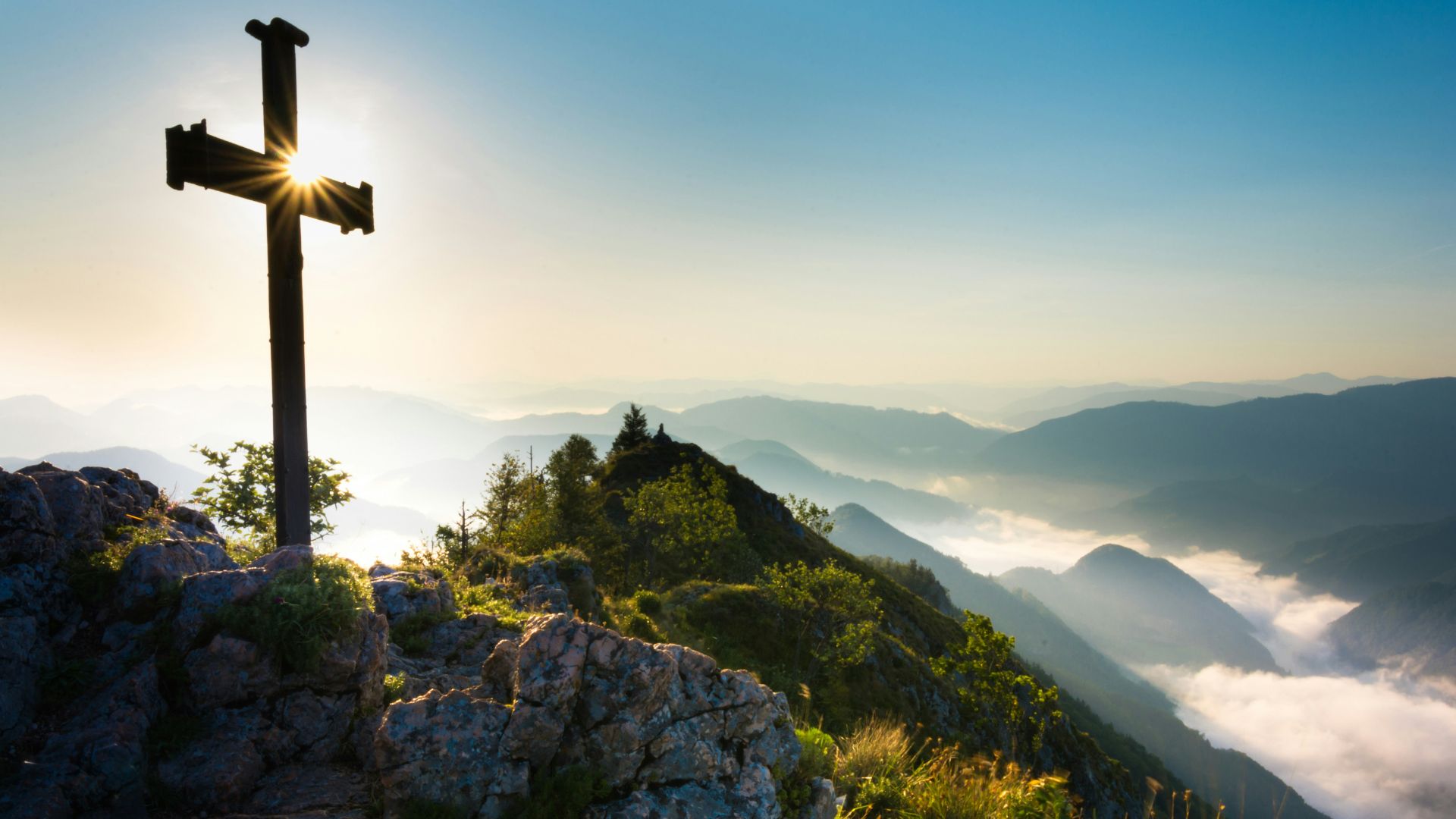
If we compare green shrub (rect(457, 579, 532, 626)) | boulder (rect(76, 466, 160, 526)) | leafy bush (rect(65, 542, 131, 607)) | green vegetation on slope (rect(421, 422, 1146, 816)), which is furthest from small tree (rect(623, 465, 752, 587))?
leafy bush (rect(65, 542, 131, 607))

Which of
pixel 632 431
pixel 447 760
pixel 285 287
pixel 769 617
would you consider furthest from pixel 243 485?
pixel 632 431

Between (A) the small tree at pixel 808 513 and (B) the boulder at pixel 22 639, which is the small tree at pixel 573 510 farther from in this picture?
(B) the boulder at pixel 22 639

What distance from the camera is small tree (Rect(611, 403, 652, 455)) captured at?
89312 mm

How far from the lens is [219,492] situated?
18922mm

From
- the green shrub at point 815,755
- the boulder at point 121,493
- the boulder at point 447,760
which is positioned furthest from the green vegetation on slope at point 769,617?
the boulder at point 447,760

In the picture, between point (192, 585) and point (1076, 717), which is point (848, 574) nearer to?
point (192, 585)

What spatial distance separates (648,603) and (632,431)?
6788cm

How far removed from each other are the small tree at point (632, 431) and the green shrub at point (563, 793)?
269 feet

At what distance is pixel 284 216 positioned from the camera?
8.98 metres

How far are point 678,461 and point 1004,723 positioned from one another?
152 ft

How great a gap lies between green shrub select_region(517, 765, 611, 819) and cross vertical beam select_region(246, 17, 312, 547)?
6104 millimetres

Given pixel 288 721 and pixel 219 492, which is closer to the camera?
pixel 288 721

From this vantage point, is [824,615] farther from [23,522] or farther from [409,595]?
[23,522]

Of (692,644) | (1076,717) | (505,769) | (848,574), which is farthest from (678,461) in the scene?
(1076,717)
